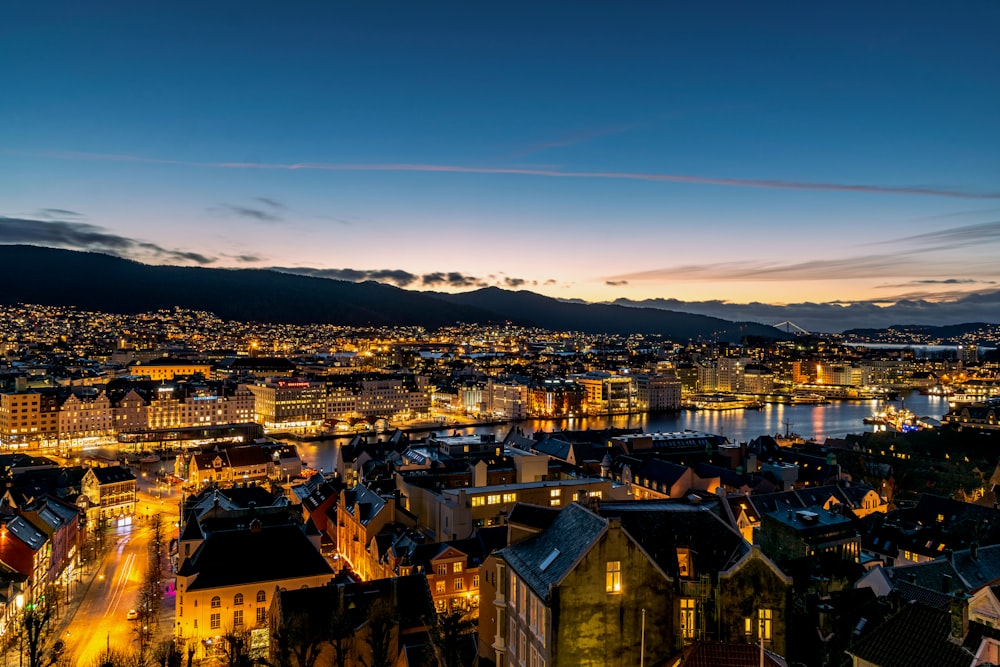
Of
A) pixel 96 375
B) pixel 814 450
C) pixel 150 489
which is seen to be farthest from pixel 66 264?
pixel 814 450

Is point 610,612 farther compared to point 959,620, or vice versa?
point 610,612

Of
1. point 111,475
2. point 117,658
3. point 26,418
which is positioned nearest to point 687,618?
point 117,658

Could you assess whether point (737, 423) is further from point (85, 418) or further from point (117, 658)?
point (117, 658)

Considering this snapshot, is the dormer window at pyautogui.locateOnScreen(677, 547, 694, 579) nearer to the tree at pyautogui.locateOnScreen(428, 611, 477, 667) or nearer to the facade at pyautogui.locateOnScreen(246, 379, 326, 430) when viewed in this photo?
the tree at pyautogui.locateOnScreen(428, 611, 477, 667)

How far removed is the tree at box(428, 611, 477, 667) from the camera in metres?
7.88

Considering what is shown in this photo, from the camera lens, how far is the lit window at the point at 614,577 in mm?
5977

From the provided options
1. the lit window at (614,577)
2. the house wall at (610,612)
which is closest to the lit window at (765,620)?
the house wall at (610,612)

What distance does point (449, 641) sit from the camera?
8086 millimetres

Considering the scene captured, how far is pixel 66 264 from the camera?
147500mm

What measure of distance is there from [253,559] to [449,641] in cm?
451

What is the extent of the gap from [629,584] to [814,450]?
23.6 m

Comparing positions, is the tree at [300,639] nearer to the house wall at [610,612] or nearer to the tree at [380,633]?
the tree at [380,633]

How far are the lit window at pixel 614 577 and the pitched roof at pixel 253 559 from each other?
6.77 m

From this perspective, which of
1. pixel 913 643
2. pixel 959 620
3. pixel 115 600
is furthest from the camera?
pixel 115 600
